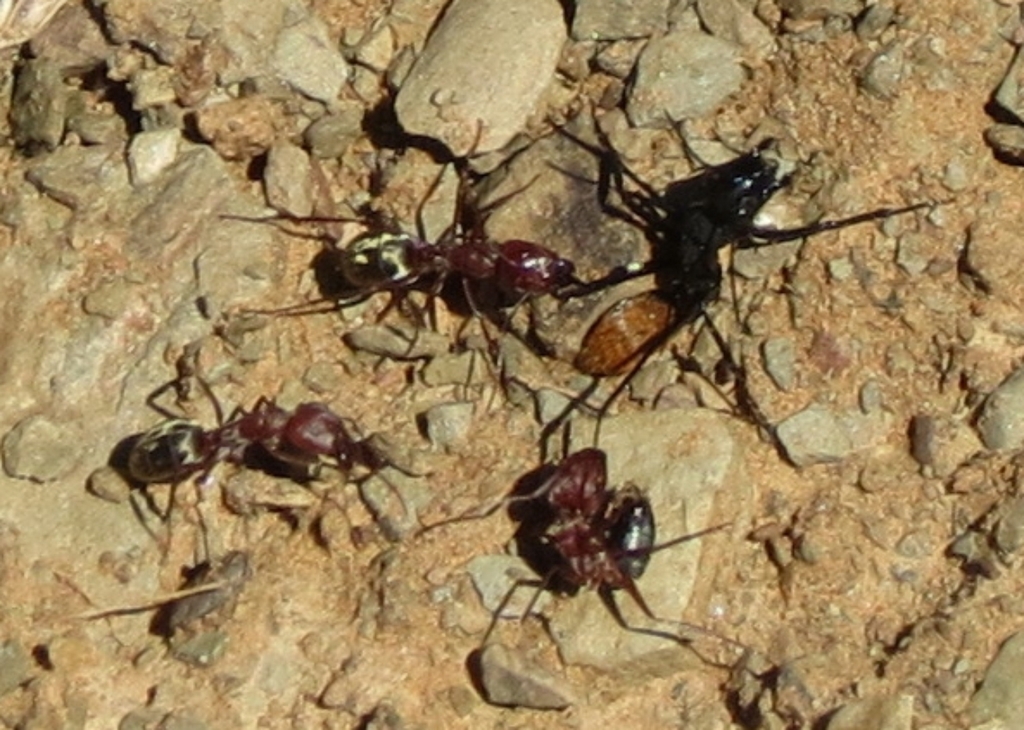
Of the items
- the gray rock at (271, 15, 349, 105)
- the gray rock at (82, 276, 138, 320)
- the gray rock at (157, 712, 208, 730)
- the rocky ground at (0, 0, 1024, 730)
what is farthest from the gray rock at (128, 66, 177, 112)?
the gray rock at (157, 712, 208, 730)

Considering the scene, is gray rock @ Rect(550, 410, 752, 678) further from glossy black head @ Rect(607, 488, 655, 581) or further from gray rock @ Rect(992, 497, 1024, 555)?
gray rock @ Rect(992, 497, 1024, 555)

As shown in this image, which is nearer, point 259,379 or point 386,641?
point 386,641

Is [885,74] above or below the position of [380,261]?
above

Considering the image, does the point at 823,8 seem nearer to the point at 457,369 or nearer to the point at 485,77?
the point at 485,77

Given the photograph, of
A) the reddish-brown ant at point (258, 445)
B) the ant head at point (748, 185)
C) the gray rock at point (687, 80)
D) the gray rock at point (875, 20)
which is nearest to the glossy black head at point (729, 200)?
the ant head at point (748, 185)

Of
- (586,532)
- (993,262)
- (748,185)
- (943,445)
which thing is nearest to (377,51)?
(748,185)

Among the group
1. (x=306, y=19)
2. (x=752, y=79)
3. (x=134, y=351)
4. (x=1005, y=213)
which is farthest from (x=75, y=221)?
(x=1005, y=213)

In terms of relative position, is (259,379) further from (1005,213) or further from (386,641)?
(1005,213)
